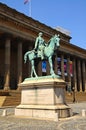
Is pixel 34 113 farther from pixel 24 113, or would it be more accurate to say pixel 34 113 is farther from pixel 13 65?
pixel 13 65

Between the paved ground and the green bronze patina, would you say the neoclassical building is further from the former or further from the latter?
the paved ground

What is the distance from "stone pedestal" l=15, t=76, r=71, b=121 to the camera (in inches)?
642

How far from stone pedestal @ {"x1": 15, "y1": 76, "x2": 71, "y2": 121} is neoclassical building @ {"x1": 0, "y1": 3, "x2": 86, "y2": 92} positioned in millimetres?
11557

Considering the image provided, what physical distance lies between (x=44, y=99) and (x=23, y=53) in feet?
125

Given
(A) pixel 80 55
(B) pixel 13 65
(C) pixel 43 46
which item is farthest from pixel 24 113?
(A) pixel 80 55

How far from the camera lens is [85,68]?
7175 cm

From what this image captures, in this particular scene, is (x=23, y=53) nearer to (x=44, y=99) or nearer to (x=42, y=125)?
(x=44, y=99)

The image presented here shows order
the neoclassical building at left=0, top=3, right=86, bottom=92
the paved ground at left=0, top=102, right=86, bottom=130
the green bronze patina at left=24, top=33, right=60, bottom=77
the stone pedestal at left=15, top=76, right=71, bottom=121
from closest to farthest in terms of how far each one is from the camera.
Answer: the paved ground at left=0, top=102, right=86, bottom=130
the stone pedestal at left=15, top=76, right=71, bottom=121
the green bronze patina at left=24, top=33, right=60, bottom=77
the neoclassical building at left=0, top=3, right=86, bottom=92

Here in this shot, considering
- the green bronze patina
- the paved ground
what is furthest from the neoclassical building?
the paved ground

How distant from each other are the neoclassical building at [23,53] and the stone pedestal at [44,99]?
37.9 ft

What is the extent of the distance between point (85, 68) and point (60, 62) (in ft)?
54.7

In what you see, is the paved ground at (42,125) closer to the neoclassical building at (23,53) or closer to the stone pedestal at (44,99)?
the stone pedestal at (44,99)

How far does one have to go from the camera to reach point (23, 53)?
2141 inches

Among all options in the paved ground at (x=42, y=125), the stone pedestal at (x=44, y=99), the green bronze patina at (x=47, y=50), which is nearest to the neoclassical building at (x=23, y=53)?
the green bronze patina at (x=47, y=50)
